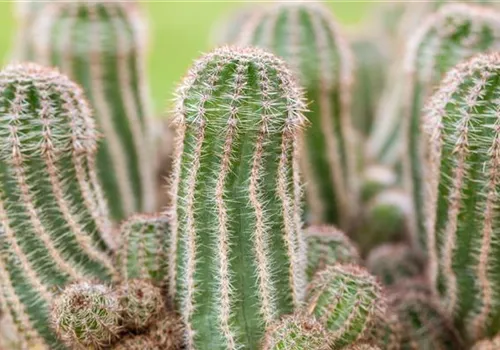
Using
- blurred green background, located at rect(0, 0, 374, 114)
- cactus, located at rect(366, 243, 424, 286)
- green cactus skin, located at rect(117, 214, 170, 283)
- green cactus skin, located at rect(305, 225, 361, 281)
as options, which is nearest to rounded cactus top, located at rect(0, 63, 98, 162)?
green cactus skin, located at rect(117, 214, 170, 283)

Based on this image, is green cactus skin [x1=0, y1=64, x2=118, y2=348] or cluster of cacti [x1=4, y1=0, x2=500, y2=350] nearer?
cluster of cacti [x1=4, y1=0, x2=500, y2=350]

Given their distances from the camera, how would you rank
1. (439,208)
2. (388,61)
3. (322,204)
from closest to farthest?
1. (439,208)
2. (322,204)
3. (388,61)

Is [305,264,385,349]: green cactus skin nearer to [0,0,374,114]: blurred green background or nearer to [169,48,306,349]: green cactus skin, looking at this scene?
[169,48,306,349]: green cactus skin

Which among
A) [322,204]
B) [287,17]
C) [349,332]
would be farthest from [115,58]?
[349,332]

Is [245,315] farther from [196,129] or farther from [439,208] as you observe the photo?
[439,208]

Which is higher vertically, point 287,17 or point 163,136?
point 287,17

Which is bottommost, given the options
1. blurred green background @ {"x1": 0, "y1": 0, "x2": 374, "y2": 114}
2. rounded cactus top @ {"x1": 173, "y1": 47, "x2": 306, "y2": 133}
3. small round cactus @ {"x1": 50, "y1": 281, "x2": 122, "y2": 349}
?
blurred green background @ {"x1": 0, "y1": 0, "x2": 374, "y2": 114}

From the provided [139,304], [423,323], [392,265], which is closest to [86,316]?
[139,304]

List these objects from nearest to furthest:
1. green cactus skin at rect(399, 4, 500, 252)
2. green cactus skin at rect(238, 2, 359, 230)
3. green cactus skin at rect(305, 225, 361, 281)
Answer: green cactus skin at rect(305, 225, 361, 281), green cactus skin at rect(399, 4, 500, 252), green cactus skin at rect(238, 2, 359, 230)
